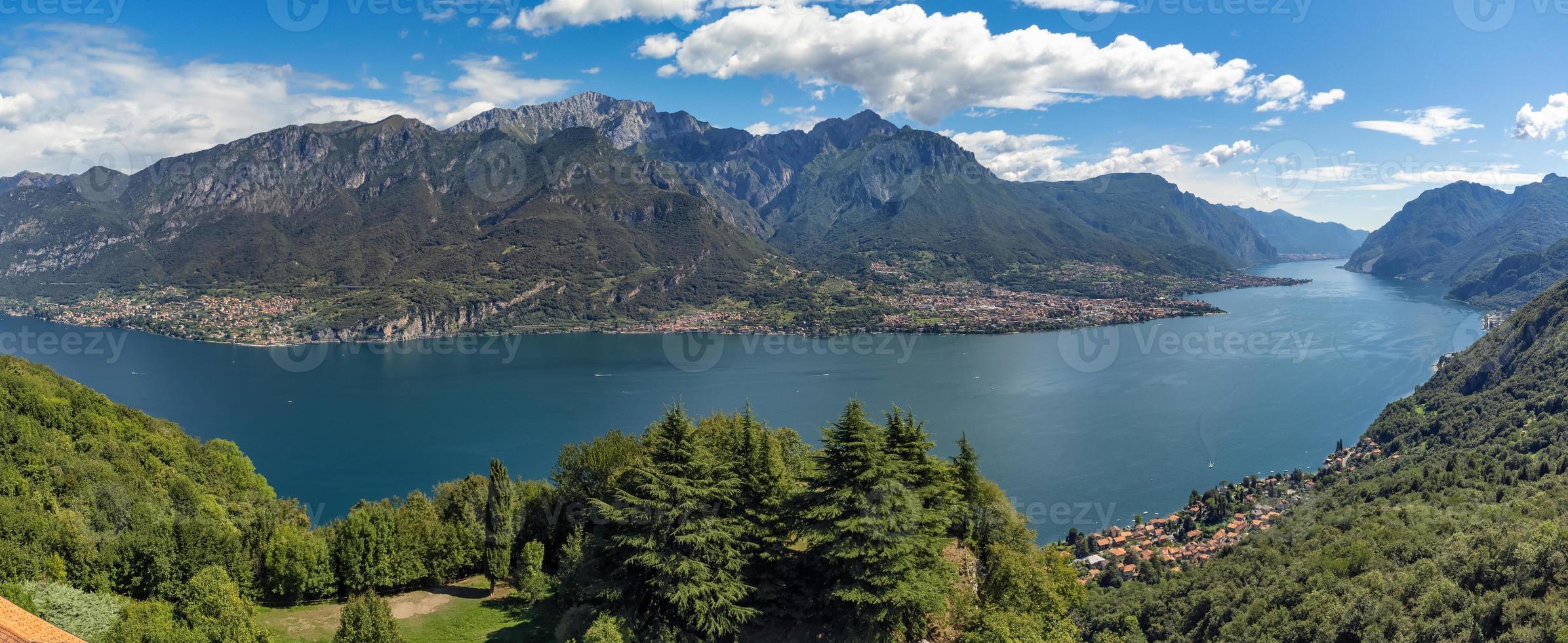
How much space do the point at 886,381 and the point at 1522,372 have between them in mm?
49329

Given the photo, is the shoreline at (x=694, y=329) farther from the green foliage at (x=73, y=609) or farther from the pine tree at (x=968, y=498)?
the green foliage at (x=73, y=609)

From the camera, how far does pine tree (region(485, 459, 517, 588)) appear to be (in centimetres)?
2030

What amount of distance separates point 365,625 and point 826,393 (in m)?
61.6

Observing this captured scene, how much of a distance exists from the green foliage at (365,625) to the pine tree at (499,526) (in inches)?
227

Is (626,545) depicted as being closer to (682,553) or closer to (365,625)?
(682,553)

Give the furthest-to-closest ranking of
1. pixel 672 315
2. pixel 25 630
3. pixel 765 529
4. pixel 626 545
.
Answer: pixel 672 315 < pixel 765 529 < pixel 626 545 < pixel 25 630

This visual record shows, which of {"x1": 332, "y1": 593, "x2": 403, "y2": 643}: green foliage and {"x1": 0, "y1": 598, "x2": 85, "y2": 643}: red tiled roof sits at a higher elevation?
{"x1": 0, "y1": 598, "x2": 85, "y2": 643}: red tiled roof

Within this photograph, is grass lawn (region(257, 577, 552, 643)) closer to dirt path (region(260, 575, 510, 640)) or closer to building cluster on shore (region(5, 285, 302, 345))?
dirt path (region(260, 575, 510, 640))

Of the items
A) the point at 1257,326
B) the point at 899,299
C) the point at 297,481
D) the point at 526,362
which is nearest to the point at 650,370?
the point at 526,362

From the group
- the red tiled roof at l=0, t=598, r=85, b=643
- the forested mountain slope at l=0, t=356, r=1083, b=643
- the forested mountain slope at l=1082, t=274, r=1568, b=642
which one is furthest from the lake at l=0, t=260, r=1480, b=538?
the red tiled roof at l=0, t=598, r=85, b=643

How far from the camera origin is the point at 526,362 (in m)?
97.1

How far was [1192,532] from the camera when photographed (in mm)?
43062

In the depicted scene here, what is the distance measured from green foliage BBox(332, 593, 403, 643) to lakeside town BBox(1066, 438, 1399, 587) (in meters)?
32.6

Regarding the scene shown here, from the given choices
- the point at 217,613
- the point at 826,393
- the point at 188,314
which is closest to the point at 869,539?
the point at 217,613
